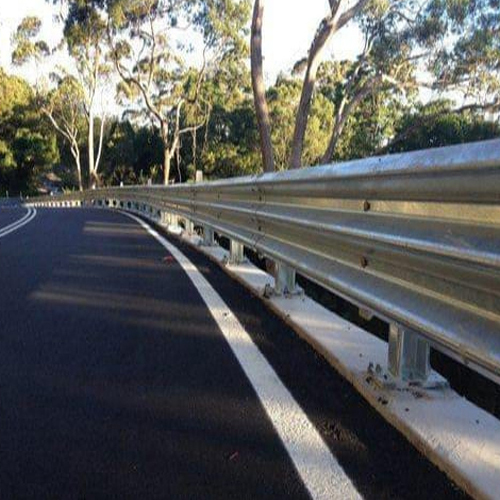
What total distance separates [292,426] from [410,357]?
2.47 feet

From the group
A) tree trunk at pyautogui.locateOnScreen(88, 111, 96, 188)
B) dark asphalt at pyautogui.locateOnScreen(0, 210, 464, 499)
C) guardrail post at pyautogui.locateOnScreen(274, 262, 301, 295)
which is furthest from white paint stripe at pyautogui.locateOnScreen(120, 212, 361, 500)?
tree trunk at pyautogui.locateOnScreen(88, 111, 96, 188)

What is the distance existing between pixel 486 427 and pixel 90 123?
173ft

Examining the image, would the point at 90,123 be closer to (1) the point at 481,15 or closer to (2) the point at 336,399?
(1) the point at 481,15

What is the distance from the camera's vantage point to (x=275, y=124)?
48.4 m

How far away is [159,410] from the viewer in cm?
364

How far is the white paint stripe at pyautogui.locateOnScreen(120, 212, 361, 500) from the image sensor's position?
9.23 feet

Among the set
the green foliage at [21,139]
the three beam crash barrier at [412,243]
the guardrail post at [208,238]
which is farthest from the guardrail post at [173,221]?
the green foliage at [21,139]

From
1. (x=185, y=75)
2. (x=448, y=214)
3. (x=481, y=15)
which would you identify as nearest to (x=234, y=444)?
(x=448, y=214)

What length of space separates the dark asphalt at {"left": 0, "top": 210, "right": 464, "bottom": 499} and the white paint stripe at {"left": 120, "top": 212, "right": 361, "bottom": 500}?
0.05m

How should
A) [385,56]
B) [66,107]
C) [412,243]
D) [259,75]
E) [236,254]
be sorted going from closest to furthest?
1. [412,243]
2. [236,254]
3. [259,75]
4. [385,56]
5. [66,107]

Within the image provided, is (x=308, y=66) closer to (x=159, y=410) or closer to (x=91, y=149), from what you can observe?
(x=159, y=410)

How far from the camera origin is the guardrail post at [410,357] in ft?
12.2

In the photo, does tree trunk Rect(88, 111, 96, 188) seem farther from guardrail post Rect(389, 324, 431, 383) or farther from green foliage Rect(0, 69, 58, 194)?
Answer: guardrail post Rect(389, 324, 431, 383)

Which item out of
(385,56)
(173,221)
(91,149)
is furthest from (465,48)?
(91,149)
